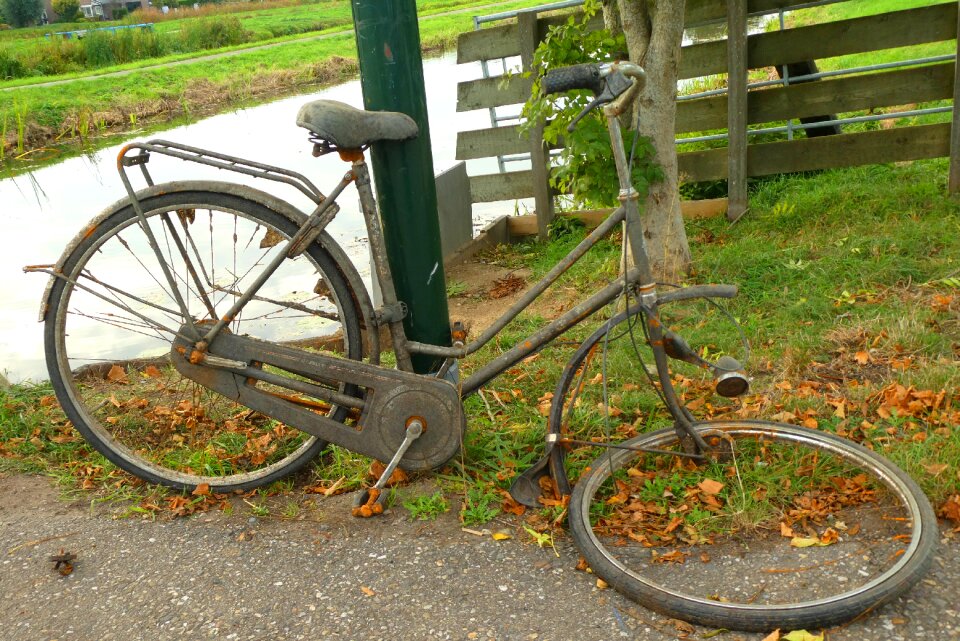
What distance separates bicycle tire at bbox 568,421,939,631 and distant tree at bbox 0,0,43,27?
38.7 metres

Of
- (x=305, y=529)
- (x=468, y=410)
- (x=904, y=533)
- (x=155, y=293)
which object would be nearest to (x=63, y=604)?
(x=305, y=529)

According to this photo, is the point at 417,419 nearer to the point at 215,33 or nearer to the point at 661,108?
the point at 661,108

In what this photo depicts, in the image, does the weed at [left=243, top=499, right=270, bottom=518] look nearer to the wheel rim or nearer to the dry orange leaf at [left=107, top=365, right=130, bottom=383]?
the wheel rim

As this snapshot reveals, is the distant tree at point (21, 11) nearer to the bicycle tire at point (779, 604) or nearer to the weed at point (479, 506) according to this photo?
the weed at point (479, 506)

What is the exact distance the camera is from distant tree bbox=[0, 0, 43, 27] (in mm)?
34469

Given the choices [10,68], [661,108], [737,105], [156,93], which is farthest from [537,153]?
[10,68]

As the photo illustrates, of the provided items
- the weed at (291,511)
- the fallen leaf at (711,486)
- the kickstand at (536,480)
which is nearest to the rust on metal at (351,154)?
the kickstand at (536,480)

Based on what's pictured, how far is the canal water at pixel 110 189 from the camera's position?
6.86 metres

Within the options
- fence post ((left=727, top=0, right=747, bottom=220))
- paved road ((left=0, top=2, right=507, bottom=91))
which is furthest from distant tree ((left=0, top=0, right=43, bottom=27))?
fence post ((left=727, top=0, right=747, bottom=220))

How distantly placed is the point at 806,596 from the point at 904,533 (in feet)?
1.40

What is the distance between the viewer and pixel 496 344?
447cm

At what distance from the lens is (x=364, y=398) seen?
3.17 m

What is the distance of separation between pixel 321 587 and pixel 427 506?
0.50 meters

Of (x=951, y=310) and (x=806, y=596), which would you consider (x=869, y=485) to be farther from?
(x=951, y=310)
